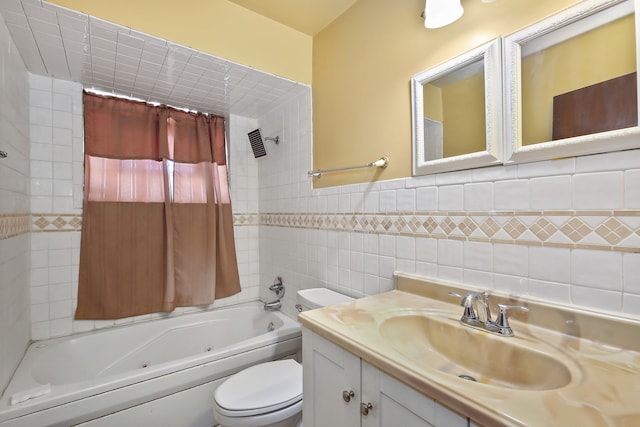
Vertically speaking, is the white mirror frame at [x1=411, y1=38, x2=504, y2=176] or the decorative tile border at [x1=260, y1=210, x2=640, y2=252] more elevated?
the white mirror frame at [x1=411, y1=38, x2=504, y2=176]

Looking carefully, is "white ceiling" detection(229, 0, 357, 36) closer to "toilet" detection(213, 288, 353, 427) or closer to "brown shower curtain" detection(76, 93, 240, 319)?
"brown shower curtain" detection(76, 93, 240, 319)

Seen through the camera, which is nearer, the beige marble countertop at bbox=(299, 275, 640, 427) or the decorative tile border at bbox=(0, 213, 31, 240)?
the beige marble countertop at bbox=(299, 275, 640, 427)

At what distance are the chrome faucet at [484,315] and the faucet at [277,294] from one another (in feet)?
5.01

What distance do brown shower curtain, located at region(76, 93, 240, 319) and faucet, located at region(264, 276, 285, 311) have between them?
1.33 feet

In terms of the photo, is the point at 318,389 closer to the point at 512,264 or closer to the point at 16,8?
the point at 512,264

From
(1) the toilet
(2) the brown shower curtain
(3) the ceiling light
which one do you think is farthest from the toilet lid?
(3) the ceiling light

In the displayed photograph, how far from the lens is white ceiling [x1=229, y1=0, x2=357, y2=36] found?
1638mm

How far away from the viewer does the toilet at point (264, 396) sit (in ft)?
3.96

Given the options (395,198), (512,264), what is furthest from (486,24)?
(512,264)

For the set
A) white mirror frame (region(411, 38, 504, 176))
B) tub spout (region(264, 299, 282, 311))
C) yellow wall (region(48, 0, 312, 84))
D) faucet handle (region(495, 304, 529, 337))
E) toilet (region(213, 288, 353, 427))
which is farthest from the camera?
tub spout (region(264, 299, 282, 311))

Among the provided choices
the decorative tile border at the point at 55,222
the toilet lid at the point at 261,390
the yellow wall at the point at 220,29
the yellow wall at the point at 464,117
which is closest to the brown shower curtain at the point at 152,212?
the decorative tile border at the point at 55,222

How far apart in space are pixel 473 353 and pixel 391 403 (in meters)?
0.37

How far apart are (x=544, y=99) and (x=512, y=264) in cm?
56

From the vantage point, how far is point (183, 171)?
7.39 ft
